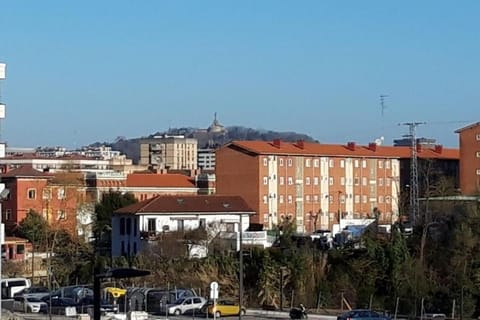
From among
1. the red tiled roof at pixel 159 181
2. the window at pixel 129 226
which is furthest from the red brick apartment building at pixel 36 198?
the window at pixel 129 226

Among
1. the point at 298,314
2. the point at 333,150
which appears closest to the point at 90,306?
the point at 298,314

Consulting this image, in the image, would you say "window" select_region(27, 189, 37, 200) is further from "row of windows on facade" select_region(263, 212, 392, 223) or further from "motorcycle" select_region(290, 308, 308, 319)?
"motorcycle" select_region(290, 308, 308, 319)

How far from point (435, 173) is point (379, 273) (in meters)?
42.6

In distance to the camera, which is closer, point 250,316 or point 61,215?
point 250,316

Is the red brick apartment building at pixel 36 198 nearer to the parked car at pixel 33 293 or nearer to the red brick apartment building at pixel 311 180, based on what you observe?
the red brick apartment building at pixel 311 180

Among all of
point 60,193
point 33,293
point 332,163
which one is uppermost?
point 332,163

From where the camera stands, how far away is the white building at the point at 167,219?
68.4 metres

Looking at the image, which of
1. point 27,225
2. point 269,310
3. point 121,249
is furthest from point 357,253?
→ point 27,225

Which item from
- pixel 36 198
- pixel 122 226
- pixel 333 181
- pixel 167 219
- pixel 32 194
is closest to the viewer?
pixel 167 219

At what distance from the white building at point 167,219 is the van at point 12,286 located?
11.4 m

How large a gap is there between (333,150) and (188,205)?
26.8 metres

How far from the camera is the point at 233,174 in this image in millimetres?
89938

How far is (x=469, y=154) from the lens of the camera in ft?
287

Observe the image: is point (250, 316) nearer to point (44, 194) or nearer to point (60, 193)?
point (44, 194)
